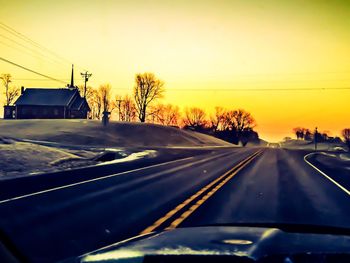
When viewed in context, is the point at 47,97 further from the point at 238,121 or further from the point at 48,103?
the point at 238,121

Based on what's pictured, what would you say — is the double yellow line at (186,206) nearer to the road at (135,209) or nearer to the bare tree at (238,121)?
the road at (135,209)

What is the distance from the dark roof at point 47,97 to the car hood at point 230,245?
10355cm

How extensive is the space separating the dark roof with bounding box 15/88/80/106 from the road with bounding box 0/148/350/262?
91980 millimetres

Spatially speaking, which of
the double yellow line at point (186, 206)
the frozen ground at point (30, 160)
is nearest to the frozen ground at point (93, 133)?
the frozen ground at point (30, 160)

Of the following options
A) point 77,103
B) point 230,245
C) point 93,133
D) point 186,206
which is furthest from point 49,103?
point 230,245

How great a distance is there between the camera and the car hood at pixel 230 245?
3.30m

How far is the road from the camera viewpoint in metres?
6.95

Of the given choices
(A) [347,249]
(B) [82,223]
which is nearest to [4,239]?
(A) [347,249]

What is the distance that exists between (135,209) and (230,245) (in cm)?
660

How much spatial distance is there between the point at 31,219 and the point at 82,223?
1073mm

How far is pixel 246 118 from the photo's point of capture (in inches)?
7244

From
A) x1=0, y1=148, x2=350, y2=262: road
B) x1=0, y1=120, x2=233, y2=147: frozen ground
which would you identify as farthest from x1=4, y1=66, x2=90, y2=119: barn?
x1=0, y1=148, x2=350, y2=262: road

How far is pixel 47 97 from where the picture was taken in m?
105

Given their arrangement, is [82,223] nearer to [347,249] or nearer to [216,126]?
[347,249]
